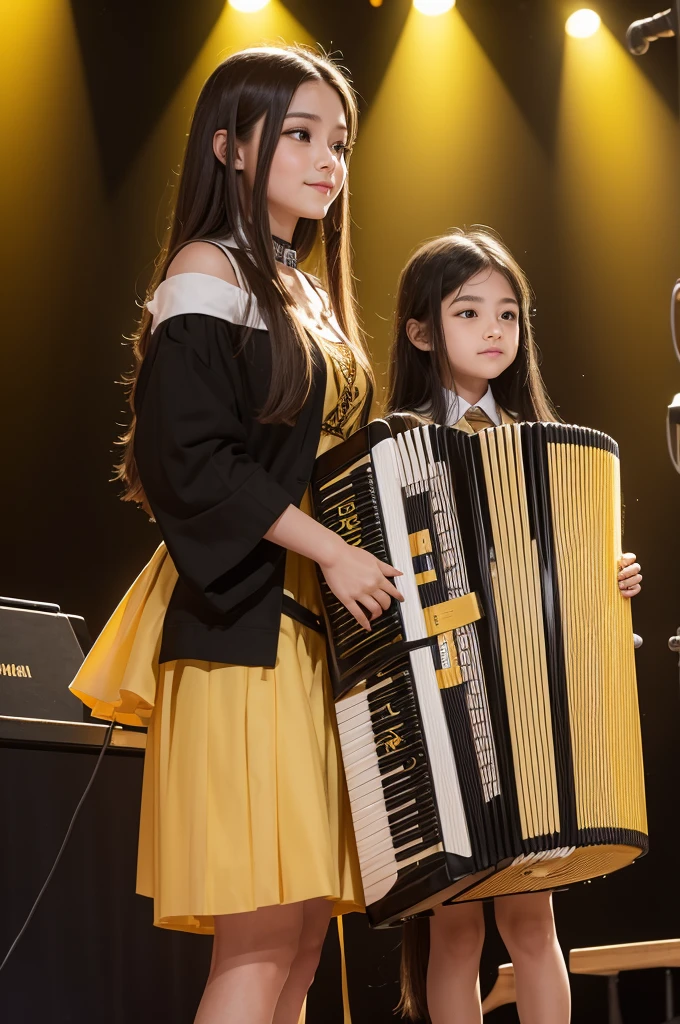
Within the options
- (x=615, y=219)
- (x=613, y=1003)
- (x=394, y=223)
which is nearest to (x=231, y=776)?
(x=613, y=1003)

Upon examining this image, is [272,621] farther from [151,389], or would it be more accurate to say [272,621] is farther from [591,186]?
[591,186]

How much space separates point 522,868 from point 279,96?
103 cm

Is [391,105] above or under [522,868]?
above

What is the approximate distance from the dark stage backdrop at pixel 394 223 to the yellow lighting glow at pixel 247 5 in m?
0.02

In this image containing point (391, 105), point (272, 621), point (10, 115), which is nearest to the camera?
point (272, 621)

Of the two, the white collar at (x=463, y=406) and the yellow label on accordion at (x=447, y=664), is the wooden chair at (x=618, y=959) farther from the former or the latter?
the yellow label on accordion at (x=447, y=664)

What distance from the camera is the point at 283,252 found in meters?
1.58

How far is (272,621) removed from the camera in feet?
4.43

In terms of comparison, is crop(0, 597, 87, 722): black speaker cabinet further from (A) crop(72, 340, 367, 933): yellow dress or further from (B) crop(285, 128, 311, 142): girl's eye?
(B) crop(285, 128, 311, 142): girl's eye

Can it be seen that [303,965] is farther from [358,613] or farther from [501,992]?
[501,992]

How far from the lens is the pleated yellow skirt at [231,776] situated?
128cm

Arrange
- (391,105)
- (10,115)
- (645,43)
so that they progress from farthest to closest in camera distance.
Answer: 1. (391,105)
2. (10,115)
3. (645,43)

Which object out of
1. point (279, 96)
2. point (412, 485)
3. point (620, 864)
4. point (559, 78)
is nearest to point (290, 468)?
point (412, 485)

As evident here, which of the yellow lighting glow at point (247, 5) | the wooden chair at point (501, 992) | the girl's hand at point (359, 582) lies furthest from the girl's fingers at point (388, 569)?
the yellow lighting glow at point (247, 5)
